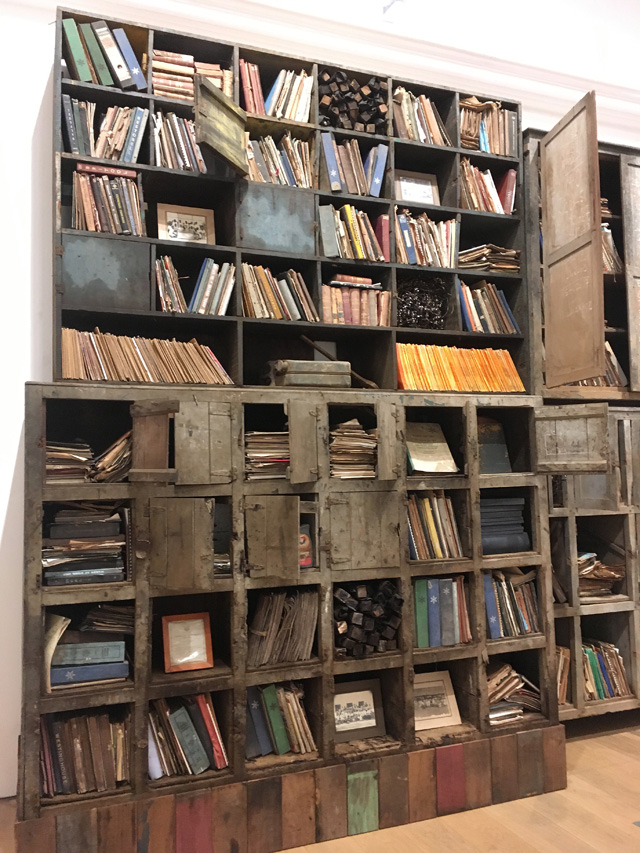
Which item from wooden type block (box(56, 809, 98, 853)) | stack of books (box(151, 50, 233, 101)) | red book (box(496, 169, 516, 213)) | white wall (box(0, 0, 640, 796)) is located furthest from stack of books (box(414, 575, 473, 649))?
stack of books (box(151, 50, 233, 101))

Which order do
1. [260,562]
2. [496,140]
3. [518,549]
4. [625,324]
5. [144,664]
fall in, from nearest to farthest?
[144,664] → [260,562] → [518,549] → [496,140] → [625,324]

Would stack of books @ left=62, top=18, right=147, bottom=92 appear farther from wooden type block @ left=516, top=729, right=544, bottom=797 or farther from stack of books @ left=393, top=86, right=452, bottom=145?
wooden type block @ left=516, top=729, right=544, bottom=797

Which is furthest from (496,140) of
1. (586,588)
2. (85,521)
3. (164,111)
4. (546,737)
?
(546,737)

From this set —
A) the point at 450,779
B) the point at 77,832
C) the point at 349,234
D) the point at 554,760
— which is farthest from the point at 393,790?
the point at 349,234

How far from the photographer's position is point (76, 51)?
8.60 ft

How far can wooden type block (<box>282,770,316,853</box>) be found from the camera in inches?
99.9

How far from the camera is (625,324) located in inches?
144

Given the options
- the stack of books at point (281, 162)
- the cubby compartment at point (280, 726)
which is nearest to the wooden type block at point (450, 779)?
the cubby compartment at point (280, 726)

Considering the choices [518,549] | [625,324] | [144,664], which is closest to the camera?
[144,664]

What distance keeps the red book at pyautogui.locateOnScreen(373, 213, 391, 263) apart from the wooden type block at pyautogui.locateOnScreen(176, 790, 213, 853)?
7.87 ft

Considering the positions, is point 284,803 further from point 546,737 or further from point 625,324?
point 625,324

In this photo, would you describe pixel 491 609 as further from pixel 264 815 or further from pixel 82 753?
pixel 82 753

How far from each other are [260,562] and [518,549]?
130 centimetres

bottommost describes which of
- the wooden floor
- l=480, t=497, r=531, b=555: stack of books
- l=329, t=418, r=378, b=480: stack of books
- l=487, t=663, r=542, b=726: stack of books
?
the wooden floor
